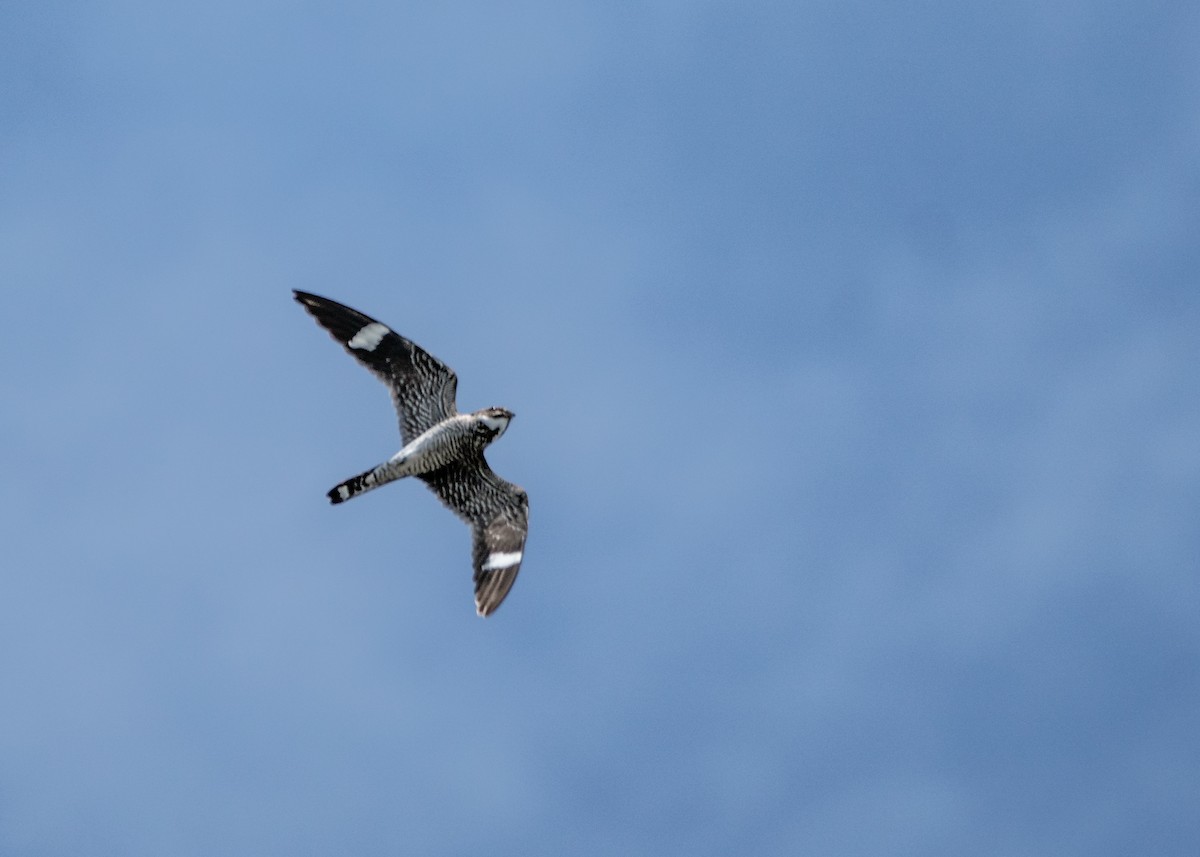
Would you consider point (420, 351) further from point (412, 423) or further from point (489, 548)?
point (489, 548)

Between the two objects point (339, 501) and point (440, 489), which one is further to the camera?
point (440, 489)

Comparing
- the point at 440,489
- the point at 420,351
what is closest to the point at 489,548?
the point at 440,489

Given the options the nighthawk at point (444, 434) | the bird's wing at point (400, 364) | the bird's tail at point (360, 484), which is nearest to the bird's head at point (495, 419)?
the nighthawk at point (444, 434)

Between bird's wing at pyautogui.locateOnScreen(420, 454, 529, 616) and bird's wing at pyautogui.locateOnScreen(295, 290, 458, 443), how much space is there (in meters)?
0.75

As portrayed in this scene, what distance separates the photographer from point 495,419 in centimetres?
2019

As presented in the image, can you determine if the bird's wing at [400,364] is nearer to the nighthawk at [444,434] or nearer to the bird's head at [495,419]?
the nighthawk at [444,434]

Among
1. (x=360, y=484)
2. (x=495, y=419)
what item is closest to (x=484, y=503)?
(x=495, y=419)

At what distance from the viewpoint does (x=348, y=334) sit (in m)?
20.4

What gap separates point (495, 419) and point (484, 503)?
1.24 meters

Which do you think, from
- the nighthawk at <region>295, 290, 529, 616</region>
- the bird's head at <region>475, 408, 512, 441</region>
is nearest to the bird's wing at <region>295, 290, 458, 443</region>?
the nighthawk at <region>295, 290, 529, 616</region>

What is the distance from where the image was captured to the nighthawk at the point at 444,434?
65.6 ft

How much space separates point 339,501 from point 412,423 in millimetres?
1769

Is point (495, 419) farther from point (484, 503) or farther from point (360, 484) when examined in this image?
point (360, 484)

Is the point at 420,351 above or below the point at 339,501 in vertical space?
above
